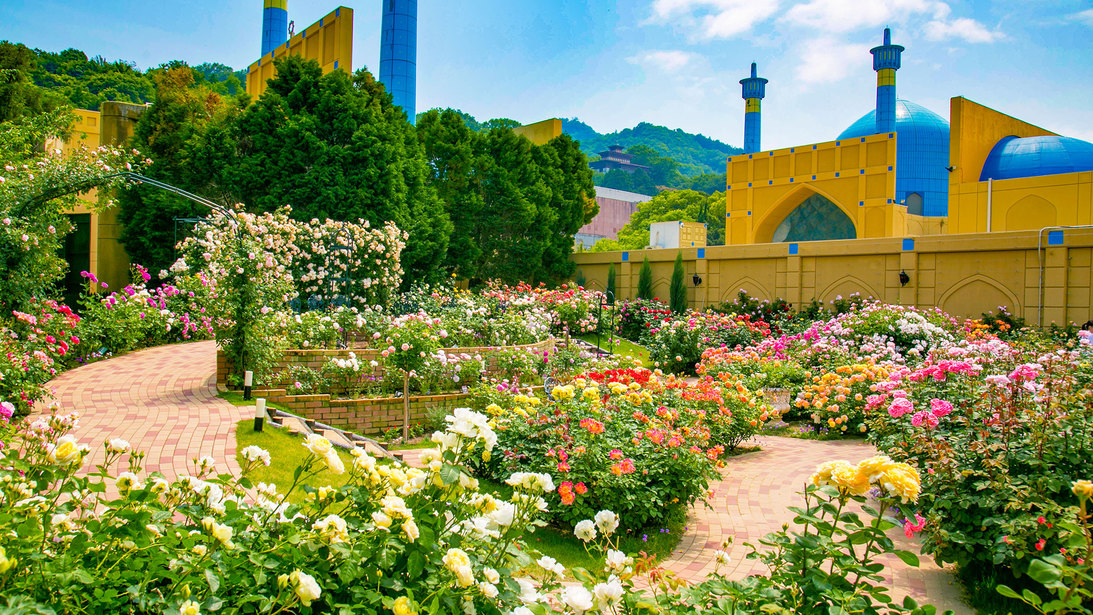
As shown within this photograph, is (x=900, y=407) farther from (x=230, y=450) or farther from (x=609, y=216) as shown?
(x=609, y=216)

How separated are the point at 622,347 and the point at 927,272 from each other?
7.54m

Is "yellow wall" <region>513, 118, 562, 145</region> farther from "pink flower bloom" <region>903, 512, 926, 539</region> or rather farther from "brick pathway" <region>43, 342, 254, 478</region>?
"pink flower bloom" <region>903, 512, 926, 539</region>

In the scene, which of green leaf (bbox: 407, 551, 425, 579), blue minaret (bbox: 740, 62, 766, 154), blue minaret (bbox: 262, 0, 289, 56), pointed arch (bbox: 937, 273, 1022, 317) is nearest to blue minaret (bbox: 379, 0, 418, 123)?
blue minaret (bbox: 262, 0, 289, 56)

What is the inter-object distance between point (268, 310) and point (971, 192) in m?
25.4

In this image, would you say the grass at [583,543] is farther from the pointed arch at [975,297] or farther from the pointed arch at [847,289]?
the pointed arch at [847,289]

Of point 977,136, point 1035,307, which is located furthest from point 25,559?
point 977,136

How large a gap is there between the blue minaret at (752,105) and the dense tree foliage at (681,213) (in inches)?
555

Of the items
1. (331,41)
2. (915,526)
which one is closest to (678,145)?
(331,41)

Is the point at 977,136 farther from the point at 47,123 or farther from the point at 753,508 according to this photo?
the point at 47,123

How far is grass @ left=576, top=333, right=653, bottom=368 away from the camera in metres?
16.5

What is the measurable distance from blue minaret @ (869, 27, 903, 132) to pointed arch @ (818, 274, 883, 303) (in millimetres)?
23635

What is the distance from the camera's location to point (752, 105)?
62.5 meters

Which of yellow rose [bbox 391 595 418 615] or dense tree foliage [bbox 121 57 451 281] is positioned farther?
dense tree foliage [bbox 121 57 451 281]

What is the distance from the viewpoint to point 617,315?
1977 cm
